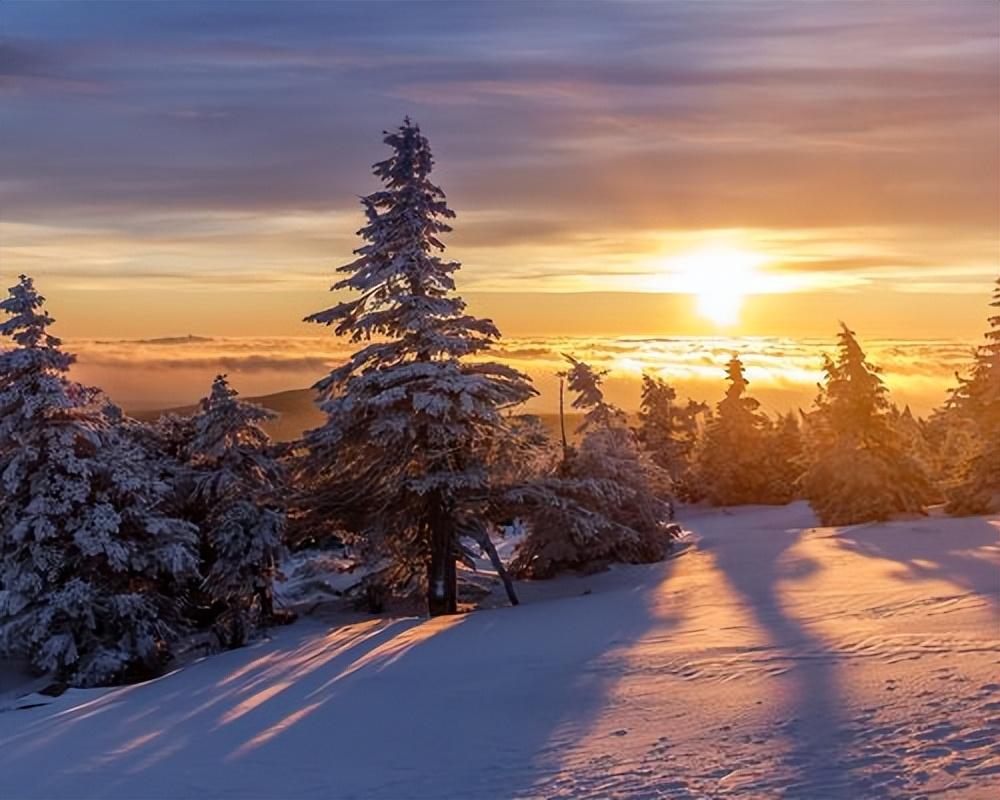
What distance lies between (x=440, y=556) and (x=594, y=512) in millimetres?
4462

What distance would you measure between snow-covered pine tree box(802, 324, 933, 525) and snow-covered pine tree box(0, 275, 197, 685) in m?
24.9

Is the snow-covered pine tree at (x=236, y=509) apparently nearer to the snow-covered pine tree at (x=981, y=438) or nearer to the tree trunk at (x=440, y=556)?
the tree trunk at (x=440, y=556)

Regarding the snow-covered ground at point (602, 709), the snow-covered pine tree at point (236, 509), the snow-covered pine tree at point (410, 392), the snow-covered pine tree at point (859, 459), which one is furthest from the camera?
the snow-covered pine tree at point (859, 459)

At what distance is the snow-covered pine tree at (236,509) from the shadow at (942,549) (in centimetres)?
1674

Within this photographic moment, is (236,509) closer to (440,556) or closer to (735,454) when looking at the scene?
(440,556)

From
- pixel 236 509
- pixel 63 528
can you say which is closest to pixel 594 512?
pixel 236 509

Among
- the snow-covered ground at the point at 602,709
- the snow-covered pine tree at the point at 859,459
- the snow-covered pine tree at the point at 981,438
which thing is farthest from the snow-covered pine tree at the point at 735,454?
the snow-covered ground at the point at 602,709

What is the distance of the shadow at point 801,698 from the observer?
27.3 feet

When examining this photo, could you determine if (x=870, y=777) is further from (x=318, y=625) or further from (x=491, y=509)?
(x=318, y=625)

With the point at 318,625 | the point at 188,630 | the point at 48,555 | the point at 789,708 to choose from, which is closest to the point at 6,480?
the point at 48,555

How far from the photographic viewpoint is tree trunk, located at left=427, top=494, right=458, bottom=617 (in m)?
23.9

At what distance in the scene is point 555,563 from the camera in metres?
30.4

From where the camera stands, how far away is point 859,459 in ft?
123

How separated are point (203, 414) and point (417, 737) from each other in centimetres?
2207
